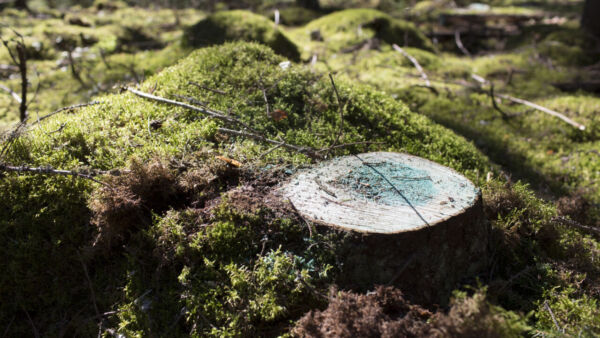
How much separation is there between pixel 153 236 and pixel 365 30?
30.1 feet

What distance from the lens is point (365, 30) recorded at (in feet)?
35.0

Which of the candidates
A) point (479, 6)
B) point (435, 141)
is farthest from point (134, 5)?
point (435, 141)

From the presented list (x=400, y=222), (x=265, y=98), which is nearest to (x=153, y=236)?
(x=400, y=222)

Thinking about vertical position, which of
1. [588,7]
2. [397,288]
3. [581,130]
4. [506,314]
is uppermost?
[588,7]

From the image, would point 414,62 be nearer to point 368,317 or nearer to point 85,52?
point 368,317

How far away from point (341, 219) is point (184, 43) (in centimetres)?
774

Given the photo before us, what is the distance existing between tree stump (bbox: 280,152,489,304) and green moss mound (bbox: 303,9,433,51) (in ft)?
25.0

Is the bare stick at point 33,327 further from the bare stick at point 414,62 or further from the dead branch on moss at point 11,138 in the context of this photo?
the bare stick at point 414,62

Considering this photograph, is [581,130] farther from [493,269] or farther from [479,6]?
[479,6]

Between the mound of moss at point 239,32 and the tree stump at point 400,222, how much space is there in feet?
19.6

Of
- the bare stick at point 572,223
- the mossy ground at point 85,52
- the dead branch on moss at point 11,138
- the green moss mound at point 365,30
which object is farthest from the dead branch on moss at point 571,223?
the green moss mound at point 365,30

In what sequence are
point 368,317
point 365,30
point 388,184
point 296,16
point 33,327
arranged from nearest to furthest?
point 368,317
point 33,327
point 388,184
point 365,30
point 296,16

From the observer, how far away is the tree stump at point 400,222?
9.25 feet

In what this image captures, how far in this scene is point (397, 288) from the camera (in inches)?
110
